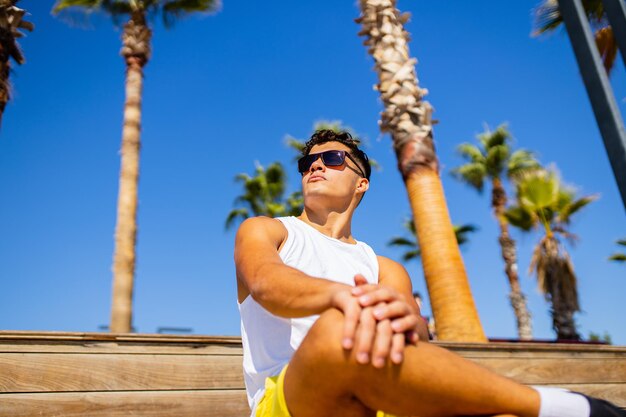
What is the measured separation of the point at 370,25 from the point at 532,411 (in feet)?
25.9

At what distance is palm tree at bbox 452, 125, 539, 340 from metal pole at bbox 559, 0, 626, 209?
18299 millimetres

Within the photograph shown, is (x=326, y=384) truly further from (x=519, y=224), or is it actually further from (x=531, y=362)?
(x=519, y=224)

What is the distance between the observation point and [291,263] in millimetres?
1856

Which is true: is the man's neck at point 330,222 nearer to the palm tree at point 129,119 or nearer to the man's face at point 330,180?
the man's face at point 330,180

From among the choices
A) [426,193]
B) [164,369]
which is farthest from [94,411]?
[426,193]

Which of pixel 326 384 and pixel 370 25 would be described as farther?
pixel 370 25

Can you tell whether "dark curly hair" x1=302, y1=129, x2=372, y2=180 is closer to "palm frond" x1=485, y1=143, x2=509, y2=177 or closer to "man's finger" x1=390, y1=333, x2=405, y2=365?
"man's finger" x1=390, y1=333, x2=405, y2=365

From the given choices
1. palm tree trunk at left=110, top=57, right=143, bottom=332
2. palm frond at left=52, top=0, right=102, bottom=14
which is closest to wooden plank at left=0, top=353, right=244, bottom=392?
palm tree trunk at left=110, top=57, right=143, bottom=332

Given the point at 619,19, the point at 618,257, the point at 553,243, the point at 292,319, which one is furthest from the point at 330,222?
the point at 618,257

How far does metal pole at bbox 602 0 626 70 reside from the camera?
8.80 ft

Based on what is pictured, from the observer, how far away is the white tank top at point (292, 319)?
1703 millimetres

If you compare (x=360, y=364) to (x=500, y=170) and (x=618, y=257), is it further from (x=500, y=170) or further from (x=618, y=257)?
(x=618, y=257)

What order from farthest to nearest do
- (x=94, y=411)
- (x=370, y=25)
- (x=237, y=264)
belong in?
(x=370, y=25) < (x=94, y=411) < (x=237, y=264)

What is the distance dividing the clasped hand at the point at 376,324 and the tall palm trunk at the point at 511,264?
20.1 m
